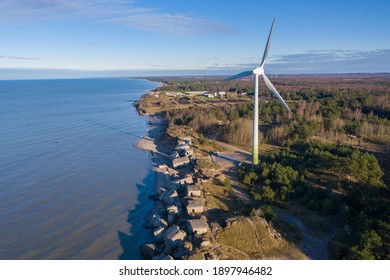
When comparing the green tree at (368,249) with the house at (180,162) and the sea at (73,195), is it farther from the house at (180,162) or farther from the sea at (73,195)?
the house at (180,162)

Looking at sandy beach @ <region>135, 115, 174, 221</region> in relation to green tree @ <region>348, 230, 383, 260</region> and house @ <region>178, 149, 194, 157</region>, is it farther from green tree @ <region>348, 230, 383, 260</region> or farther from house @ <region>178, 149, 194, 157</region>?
green tree @ <region>348, 230, 383, 260</region>

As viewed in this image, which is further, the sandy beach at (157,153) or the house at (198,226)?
the sandy beach at (157,153)

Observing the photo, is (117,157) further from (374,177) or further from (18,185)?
(374,177)

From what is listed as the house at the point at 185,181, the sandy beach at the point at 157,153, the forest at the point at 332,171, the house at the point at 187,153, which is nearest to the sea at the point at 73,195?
the sandy beach at the point at 157,153

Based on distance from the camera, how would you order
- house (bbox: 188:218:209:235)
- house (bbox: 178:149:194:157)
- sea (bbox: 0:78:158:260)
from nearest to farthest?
house (bbox: 188:218:209:235), sea (bbox: 0:78:158:260), house (bbox: 178:149:194:157)

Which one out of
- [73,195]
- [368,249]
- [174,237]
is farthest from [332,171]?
[73,195]

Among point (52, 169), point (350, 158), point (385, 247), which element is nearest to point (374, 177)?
point (350, 158)

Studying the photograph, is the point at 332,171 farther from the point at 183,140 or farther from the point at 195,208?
the point at 183,140

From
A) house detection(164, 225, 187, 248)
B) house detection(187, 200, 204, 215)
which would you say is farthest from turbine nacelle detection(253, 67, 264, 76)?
house detection(164, 225, 187, 248)

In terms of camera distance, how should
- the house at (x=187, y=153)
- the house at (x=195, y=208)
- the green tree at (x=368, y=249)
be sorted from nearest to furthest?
the green tree at (x=368, y=249), the house at (x=195, y=208), the house at (x=187, y=153)
